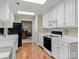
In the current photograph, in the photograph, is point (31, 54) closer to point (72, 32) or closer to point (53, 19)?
point (53, 19)

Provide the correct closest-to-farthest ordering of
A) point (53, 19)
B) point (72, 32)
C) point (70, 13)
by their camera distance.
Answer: point (70, 13), point (72, 32), point (53, 19)

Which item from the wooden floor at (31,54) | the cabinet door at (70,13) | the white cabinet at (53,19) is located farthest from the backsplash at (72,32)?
the wooden floor at (31,54)

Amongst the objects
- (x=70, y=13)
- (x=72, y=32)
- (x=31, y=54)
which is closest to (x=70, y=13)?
(x=70, y=13)

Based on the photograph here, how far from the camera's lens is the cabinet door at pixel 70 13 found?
99.7 inches

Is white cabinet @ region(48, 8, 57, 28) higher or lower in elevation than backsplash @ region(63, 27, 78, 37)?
higher

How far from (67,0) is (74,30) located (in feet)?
3.62

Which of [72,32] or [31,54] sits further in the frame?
[31,54]

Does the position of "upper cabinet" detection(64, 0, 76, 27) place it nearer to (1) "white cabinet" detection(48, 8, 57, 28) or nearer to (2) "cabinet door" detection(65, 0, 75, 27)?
(2) "cabinet door" detection(65, 0, 75, 27)

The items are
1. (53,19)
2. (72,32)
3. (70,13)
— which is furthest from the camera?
(53,19)

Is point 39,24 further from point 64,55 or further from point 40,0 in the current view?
point 64,55

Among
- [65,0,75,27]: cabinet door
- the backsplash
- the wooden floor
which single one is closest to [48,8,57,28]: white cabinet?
the backsplash

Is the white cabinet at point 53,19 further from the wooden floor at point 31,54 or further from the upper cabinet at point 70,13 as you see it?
the wooden floor at point 31,54

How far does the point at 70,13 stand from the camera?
2670 mm

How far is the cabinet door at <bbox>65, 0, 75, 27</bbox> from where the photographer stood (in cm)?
253
